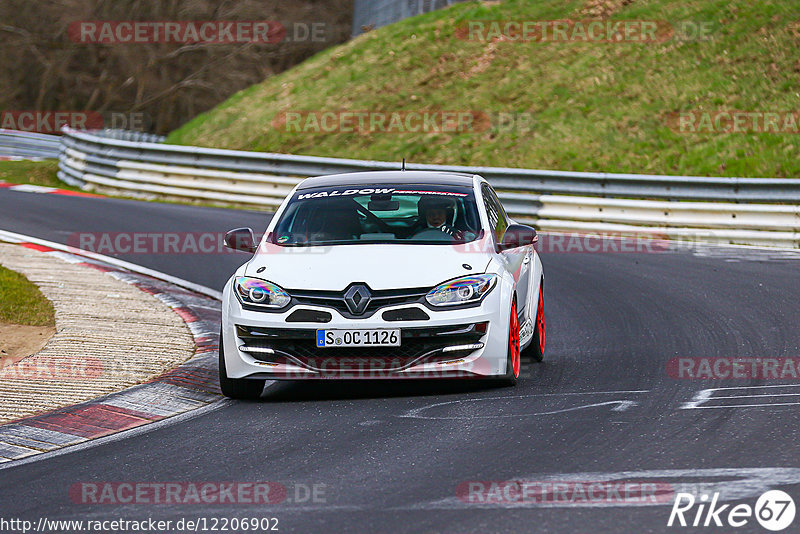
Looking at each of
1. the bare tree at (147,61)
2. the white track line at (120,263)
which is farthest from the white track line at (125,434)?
the bare tree at (147,61)

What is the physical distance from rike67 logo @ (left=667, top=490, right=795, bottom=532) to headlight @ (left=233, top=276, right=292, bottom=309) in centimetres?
337

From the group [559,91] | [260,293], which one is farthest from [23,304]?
[559,91]

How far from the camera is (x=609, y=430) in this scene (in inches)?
261

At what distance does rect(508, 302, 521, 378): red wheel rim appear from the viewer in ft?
26.1

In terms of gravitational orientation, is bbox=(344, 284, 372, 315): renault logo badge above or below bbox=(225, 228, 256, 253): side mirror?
below

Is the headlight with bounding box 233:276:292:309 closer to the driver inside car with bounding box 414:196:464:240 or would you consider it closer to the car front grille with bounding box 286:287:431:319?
the car front grille with bounding box 286:287:431:319

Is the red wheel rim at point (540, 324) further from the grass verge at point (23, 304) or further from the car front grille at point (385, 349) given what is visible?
the grass verge at point (23, 304)

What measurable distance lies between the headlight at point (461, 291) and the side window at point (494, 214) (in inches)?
35.4

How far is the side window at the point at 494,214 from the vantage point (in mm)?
9016

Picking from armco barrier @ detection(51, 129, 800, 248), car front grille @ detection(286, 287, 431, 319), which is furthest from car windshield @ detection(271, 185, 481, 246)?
armco barrier @ detection(51, 129, 800, 248)

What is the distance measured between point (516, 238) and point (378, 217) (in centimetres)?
111

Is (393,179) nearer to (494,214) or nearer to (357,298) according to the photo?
(494,214)

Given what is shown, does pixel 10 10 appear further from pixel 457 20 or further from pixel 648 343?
pixel 648 343

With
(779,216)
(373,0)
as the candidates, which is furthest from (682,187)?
(373,0)
